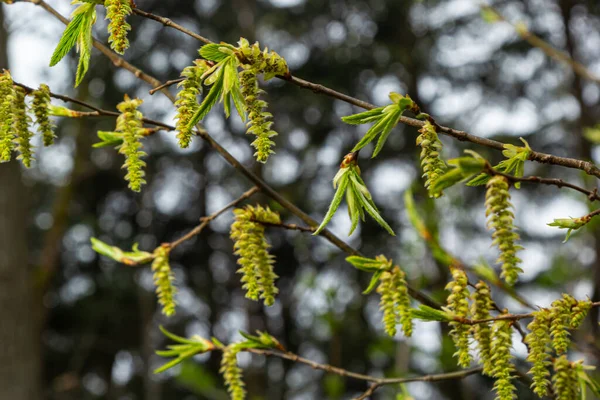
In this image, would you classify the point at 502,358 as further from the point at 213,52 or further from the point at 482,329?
the point at 213,52

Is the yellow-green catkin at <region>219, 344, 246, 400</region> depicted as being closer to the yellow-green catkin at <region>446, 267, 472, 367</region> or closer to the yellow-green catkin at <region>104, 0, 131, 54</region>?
the yellow-green catkin at <region>446, 267, 472, 367</region>

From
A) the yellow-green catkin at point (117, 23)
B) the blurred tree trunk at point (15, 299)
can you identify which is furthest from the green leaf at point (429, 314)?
the blurred tree trunk at point (15, 299)

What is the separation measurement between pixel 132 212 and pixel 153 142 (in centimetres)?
148

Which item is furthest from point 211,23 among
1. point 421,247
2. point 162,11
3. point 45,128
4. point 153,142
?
point 45,128

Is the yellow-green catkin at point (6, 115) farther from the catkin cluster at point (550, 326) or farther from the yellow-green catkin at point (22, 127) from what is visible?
the catkin cluster at point (550, 326)

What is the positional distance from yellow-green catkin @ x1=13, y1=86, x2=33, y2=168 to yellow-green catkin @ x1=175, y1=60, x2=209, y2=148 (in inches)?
10.0

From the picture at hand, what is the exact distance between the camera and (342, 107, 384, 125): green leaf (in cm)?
80

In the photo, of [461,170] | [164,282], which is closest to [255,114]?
[461,170]

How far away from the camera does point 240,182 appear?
1008cm

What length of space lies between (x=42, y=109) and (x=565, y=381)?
33.7 inches

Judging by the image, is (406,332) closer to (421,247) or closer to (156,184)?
(421,247)

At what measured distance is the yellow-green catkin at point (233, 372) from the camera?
1142mm

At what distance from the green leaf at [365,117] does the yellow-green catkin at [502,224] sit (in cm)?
18

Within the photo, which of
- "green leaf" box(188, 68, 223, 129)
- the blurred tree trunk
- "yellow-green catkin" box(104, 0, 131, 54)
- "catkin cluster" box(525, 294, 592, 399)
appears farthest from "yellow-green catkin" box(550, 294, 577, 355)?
the blurred tree trunk
